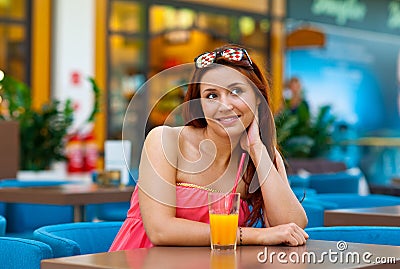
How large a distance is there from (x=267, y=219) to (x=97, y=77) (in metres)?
8.07

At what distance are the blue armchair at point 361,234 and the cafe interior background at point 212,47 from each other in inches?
156

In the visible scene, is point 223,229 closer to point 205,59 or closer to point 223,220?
point 223,220

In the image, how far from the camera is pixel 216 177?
2.35 metres

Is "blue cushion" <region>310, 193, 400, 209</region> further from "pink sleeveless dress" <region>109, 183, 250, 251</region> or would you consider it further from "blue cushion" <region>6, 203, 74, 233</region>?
"pink sleeveless dress" <region>109, 183, 250, 251</region>

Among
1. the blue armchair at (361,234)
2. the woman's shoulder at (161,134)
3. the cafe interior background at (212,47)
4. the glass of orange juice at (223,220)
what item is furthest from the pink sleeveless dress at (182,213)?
the cafe interior background at (212,47)

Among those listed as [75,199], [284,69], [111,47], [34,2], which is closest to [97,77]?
[111,47]

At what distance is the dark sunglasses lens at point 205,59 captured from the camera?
230cm

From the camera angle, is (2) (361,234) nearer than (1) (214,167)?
No

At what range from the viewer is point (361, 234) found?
2578 millimetres

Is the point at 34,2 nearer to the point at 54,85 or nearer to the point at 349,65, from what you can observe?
the point at 54,85

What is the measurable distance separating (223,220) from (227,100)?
34 centimetres

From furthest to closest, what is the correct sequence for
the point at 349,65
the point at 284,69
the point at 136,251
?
the point at 349,65, the point at 284,69, the point at 136,251

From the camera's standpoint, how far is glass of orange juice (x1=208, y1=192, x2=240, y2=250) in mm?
2037

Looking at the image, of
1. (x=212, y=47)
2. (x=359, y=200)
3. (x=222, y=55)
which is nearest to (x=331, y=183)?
(x=359, y=200)
